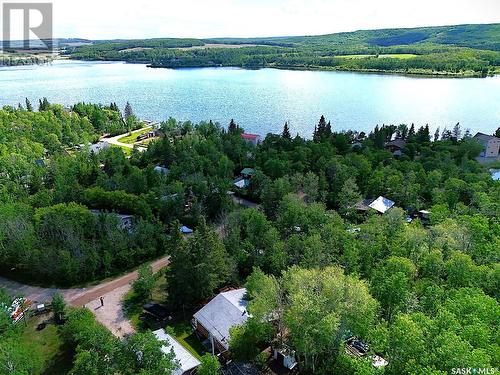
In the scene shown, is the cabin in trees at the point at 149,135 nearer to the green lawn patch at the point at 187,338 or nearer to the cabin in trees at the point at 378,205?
the cabin in trees at the point at 378,205

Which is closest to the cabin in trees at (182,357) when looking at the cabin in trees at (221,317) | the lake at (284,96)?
the cabin in trees at (221,317)

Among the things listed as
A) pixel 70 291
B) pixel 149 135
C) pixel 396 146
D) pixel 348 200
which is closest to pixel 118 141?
pixel 149 135

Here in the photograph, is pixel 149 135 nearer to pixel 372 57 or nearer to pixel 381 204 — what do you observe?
pixel 381 204

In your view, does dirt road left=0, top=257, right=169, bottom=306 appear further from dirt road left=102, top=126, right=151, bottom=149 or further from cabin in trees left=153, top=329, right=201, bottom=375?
dirt road left=102, top=126, right=151, bottom=149

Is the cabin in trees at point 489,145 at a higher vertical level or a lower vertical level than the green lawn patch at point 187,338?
higher

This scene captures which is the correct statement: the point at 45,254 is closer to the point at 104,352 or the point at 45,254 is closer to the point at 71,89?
the point at 104,352

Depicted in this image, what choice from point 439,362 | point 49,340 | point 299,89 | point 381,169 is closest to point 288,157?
point 381,169

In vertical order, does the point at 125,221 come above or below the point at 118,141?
below
